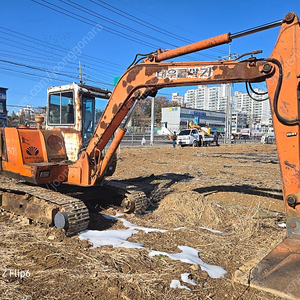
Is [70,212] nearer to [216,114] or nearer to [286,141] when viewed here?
[286,141]

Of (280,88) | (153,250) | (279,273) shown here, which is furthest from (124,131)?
(279,273)

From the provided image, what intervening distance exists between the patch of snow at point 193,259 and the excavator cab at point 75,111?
2.88 m

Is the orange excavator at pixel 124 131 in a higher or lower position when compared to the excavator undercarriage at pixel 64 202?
higher

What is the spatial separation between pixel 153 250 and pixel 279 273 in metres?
1.85

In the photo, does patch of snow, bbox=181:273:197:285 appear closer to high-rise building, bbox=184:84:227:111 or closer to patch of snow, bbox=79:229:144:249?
patch of snow, bbox=79:229:144:249

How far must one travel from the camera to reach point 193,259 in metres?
4.22

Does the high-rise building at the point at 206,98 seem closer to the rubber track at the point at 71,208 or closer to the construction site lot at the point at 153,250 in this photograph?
the construction site lot at the point at 153,250

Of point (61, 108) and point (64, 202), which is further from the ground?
point (61, 108)

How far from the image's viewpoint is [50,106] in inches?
265

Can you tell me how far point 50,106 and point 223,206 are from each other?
15.0 feet

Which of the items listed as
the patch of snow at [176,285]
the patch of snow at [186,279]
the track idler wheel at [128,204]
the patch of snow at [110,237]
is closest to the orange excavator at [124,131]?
the patch of snow at [110,237]

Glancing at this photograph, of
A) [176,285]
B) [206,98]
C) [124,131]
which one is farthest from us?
[206,98]

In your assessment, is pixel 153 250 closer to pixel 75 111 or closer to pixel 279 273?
pixel 279 273

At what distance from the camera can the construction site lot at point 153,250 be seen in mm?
3377
